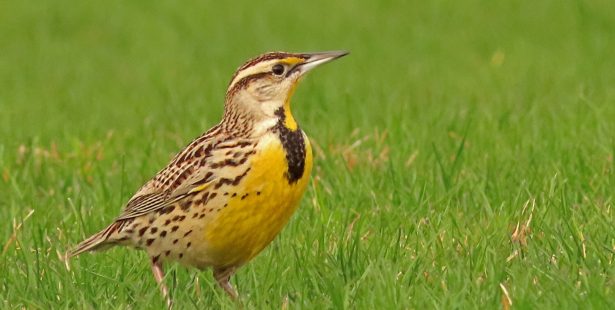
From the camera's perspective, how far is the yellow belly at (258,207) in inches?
227

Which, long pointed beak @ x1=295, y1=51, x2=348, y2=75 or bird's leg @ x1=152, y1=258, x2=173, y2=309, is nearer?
bird's leg @ x1=152, y1=258, x2=173, y2=309

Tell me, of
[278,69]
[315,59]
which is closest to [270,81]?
[278,69]

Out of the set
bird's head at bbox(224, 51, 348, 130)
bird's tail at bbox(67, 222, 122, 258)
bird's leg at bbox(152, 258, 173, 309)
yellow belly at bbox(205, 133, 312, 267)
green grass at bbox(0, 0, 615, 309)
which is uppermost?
bird's head at bbox(224, 51, 348, 130)

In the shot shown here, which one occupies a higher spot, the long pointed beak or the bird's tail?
the long pointed beak

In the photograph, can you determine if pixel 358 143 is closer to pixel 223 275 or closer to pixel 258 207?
pixel 223 275

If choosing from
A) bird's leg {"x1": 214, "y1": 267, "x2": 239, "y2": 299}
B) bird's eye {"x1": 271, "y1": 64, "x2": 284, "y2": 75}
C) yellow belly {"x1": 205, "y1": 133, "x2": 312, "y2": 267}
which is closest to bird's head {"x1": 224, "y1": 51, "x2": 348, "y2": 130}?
bird's eye {"x1": 271, "y1": 64, "x2": 284, "y2": 75}

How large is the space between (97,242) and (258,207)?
2.98 ft

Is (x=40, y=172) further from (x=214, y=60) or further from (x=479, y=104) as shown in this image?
(x=214, y=60)

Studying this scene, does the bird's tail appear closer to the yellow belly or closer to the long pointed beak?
the yellow belly

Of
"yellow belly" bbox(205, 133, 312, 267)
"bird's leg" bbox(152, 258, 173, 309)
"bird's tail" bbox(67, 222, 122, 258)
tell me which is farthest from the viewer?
"bird's tail" bbox(67, 222, 122, 258)

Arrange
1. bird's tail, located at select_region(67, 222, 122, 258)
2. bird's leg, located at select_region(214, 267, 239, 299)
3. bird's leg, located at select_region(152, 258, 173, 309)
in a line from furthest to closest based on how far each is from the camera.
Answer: bird's tail, located at select_region(67, 222, 122, 258) < bird's leg, located at select_region(214, 267, 239, 299) < bird's leg, located at select_region(152, 258, 173, 309)

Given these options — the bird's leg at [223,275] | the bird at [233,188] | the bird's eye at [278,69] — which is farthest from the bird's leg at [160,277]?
the bird's eye at [278,69]

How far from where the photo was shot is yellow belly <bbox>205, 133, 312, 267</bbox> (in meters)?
5.77

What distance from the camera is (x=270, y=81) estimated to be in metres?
6.20
